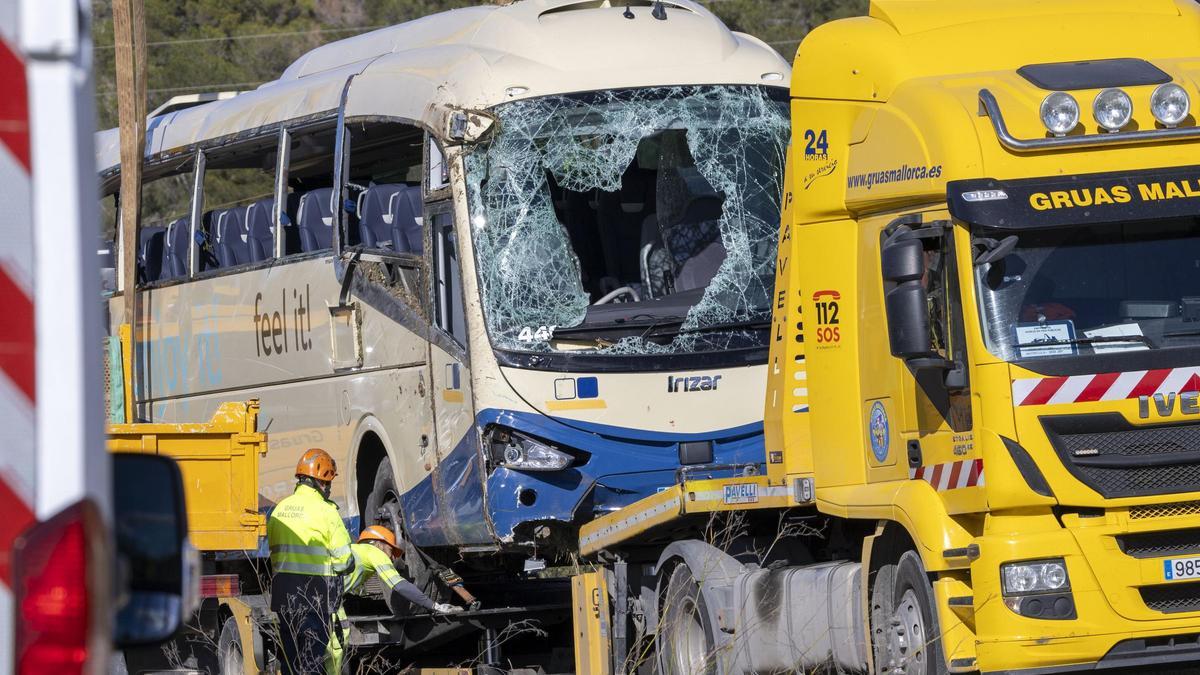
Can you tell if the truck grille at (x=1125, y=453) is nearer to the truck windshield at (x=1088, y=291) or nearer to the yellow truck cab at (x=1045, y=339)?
the yellow truck cab at (x=1045, y=339)

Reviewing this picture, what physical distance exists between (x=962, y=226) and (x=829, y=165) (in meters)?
1.36

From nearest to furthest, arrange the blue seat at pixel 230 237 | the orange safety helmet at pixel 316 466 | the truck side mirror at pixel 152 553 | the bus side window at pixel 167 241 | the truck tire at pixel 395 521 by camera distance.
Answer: the truck side mirror at pixel 152 553
the orange safety helmet at pixel 316 466
the truck tire at pixel 395 521
the blue seat at pixel 230 237
the bus side window at pixel 167 241

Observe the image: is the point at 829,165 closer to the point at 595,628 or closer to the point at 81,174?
the point at 595,628

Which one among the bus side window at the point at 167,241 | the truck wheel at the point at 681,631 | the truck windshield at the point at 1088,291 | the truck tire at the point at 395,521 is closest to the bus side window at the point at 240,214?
the bus side window at the point at 167,241

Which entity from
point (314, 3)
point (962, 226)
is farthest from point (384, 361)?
point (314, 3)

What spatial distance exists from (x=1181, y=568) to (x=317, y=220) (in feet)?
25.2

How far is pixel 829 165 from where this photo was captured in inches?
367

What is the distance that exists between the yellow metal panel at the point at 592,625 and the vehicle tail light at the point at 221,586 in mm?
2637

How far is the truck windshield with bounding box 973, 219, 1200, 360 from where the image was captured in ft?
26.1

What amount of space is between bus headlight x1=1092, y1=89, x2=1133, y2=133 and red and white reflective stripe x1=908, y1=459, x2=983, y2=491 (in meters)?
1.51

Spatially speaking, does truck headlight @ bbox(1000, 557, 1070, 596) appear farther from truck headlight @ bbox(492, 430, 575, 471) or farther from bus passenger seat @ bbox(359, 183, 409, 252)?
bus passenger seat @ bbox(359, 183, 409, 252)

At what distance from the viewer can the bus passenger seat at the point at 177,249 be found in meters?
16.0

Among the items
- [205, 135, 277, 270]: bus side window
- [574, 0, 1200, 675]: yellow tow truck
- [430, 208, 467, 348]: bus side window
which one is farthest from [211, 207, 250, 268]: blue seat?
[574, 0, 1200, 675]: yellow tow truck

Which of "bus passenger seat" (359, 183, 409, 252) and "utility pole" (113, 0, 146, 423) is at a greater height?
"utility pole" (113, 0, 146, 423)
